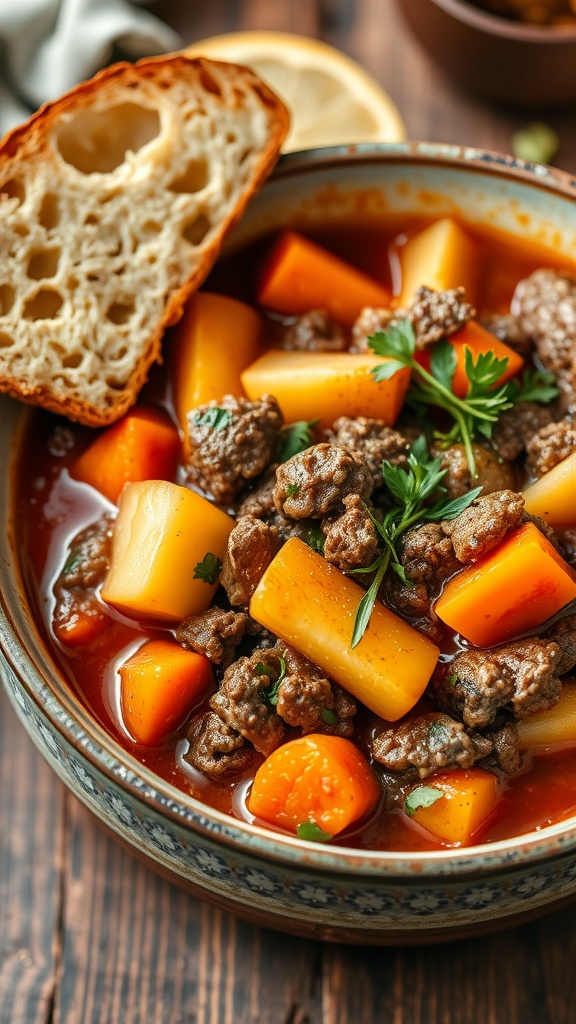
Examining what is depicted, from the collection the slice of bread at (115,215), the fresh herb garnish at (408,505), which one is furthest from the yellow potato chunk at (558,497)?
the slice of bread at (115,215)

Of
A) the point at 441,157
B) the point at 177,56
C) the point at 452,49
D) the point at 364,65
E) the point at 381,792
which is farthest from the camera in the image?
the point at 364,65

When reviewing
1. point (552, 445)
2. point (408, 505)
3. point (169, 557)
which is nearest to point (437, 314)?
point (552, 445)

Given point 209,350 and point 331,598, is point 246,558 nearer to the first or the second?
point 331,598

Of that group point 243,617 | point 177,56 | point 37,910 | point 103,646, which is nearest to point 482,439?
point 243,617

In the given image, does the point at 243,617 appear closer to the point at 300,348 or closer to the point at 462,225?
the point at 300,348

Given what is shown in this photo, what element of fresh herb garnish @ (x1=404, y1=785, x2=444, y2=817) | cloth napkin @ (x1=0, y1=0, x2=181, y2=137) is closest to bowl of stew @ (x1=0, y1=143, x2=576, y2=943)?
fresh herb garnish @ (x1=404, y1=785, x2=444, y2=817)

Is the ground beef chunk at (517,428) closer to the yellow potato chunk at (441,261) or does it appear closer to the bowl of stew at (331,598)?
the bowl of stew at (331,598)

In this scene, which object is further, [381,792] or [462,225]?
[462,225]
